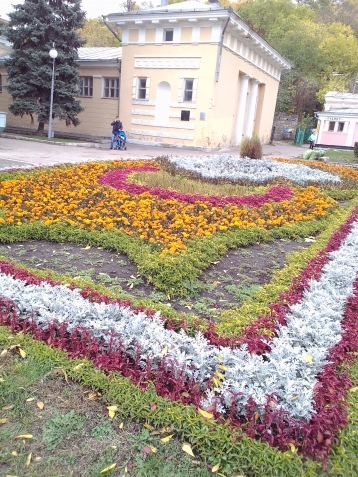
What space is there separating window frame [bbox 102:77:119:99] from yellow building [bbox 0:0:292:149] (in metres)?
0.05

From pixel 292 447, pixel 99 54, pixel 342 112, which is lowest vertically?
pixel 292 447

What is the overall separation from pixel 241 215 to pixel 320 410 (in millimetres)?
3808

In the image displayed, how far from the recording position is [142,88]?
18734 millimetres

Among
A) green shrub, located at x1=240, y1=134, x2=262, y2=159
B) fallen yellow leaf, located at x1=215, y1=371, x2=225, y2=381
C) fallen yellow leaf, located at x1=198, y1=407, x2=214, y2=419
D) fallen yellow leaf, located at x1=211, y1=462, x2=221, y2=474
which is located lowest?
fallen yellow leaf, located at x1=211, y1=462, x2=221, y2=474

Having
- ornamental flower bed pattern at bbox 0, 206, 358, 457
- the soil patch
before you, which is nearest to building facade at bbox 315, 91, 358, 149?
the soil patch

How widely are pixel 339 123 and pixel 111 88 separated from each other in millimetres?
17769

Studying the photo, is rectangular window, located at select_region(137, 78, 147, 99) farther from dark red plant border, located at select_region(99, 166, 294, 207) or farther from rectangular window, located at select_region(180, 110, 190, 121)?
dark red plant border, located at select_region(99, 166, 294, 207)

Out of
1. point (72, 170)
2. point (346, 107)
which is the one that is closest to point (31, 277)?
point (72, 170)

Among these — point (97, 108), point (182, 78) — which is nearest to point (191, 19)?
point (182, 78)

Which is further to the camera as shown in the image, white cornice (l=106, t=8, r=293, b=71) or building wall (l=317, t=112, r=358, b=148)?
building wall (l=317, t=112, r=358, b=148)

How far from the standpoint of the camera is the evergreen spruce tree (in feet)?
56.3

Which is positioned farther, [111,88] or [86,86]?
[86,86]

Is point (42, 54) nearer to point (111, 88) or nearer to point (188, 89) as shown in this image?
point (111, 88)

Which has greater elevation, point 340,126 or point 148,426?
point 340,126
